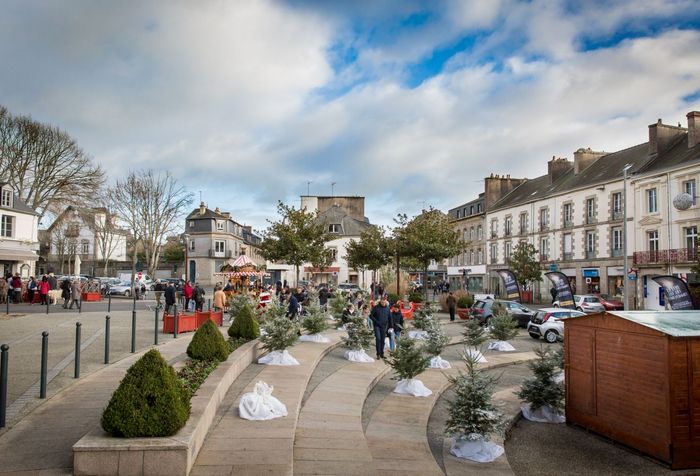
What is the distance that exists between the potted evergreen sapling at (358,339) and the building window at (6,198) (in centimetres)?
3053

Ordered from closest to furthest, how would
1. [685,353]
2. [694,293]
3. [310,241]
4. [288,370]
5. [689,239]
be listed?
1. [685,353]
2. [288,370]
3. [694,293]
4. [689,239]
5. [310,241]

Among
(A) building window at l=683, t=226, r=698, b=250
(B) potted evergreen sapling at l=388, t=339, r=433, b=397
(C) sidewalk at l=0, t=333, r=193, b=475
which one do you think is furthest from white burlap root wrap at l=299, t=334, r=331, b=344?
(A) building window at l=683, t=226, r=698, b=250

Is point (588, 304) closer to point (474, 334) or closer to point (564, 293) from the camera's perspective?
point (564, 293)

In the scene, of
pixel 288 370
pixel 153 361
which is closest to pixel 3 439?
pixel 153 361

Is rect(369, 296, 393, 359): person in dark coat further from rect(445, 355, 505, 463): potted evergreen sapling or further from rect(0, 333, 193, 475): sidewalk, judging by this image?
rect(0, 333, 193, 475): sidewalk

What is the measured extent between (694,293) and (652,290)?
8.88 meters

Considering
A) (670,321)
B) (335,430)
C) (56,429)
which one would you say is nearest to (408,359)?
(335,430)

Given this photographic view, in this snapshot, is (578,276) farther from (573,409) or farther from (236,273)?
(573,409)

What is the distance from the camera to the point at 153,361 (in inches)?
223

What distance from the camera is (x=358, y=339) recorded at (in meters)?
13.5

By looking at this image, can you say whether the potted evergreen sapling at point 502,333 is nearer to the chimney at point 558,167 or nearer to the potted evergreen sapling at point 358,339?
the potted evergreen sapling at point 358,339

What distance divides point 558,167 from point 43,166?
41.8 m

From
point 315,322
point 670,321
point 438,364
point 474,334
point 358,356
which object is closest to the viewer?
point 670,321

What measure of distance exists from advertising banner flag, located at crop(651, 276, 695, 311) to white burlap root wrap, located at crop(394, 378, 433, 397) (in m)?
16.0
